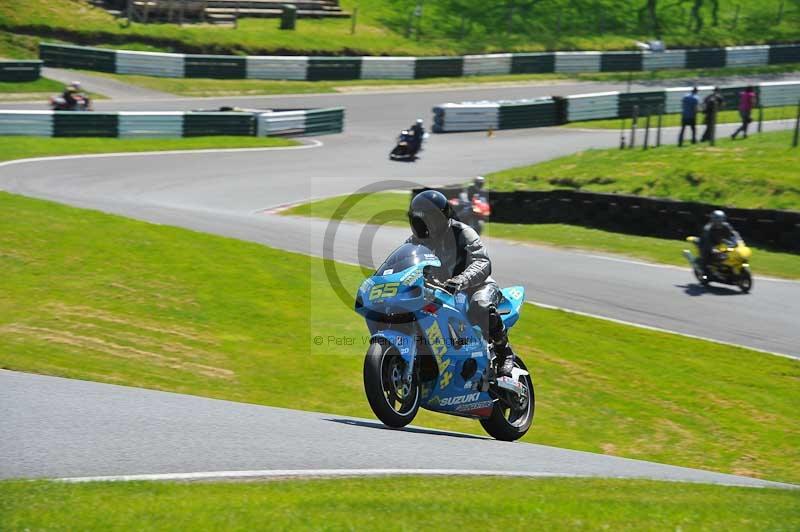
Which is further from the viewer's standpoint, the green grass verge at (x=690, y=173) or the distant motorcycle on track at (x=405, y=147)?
the distant motorcycle on track at (x=405, y=147)

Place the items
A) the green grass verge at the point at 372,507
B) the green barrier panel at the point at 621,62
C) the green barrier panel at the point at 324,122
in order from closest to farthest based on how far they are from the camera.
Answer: the green grass verge at the point at 372,507
the green barrier panel at the point at 324,122
the green barrier panel at the point at 621,62

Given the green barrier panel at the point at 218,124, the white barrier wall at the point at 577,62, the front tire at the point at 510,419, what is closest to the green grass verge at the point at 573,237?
the green barrier panel at the point at 218,124

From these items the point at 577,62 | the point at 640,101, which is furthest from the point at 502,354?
the point at 577,62

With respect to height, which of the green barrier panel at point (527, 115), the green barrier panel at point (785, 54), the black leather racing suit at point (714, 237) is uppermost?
the green barrier panel at point (785, 54)

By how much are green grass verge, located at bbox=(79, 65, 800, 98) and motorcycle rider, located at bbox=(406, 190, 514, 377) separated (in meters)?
35.4

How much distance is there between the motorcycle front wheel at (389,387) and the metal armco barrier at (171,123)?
87.3ft

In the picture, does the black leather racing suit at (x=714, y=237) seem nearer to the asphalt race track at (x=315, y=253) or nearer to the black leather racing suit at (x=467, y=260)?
the asphalt race track at (x=315, y=253)

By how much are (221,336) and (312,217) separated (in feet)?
42.2

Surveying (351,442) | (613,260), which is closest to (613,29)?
(613,260)

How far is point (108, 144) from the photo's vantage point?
3359 cm

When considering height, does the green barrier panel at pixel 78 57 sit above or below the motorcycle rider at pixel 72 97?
above

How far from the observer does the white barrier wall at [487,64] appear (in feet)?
175

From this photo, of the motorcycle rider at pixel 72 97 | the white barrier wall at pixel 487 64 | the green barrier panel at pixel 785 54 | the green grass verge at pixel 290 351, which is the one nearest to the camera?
the green grass verge at pixel 290 351

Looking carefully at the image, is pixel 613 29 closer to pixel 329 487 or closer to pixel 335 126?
pixel 335 126
